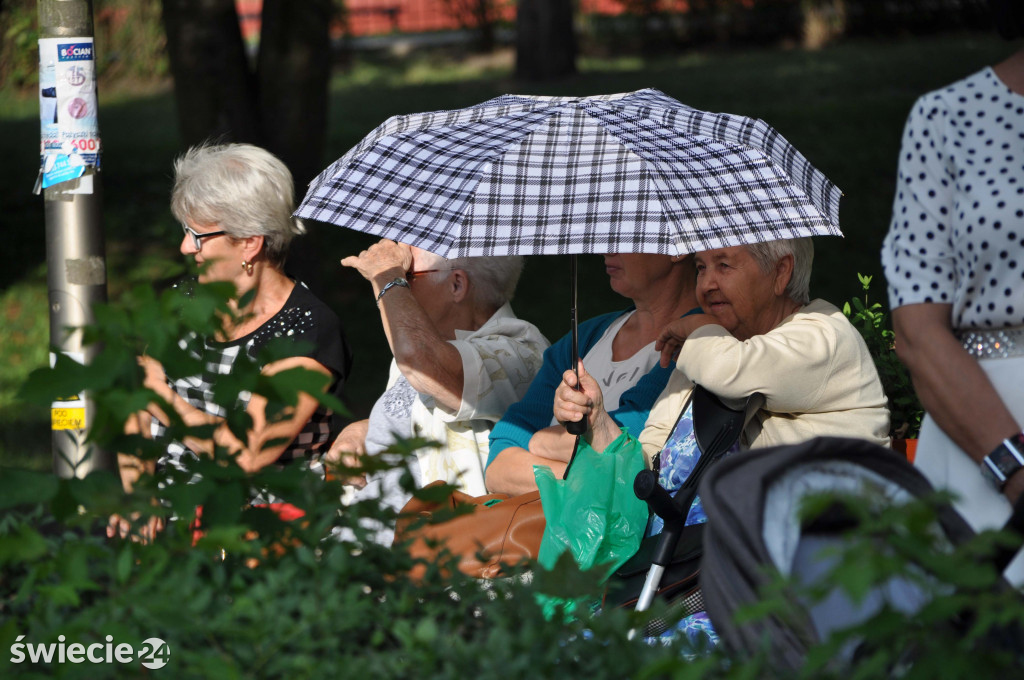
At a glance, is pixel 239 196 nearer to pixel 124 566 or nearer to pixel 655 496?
pixel 655 496

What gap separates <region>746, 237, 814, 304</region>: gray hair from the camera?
11.1ft

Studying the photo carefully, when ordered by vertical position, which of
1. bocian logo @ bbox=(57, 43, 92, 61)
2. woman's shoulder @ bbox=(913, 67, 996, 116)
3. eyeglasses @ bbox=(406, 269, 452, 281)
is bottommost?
eyeglasses @ bbox=(406, 269, 452, 281)

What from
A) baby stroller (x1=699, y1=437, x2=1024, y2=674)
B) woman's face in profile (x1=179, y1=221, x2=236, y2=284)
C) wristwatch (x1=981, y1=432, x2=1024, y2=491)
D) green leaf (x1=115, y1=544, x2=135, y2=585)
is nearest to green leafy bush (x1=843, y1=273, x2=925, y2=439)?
wristwatch (x1=981, y1=432, x2=1024, y2=491)

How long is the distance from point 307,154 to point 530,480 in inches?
192

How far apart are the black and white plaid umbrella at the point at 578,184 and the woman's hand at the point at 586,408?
0.40 meters

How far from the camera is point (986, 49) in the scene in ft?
59.7

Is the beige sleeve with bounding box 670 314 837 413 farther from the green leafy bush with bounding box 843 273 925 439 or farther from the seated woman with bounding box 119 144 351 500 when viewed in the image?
the seated woman with bounding box 119 144 351 500

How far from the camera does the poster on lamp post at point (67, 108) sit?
13.2 ft

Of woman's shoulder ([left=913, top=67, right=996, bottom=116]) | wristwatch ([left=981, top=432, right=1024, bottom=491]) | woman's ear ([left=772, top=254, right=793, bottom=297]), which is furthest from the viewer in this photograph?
woman's ear ([left=772, top=254, right=793, bottom=297])

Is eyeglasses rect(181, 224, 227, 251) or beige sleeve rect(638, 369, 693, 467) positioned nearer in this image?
beige sleeve rect(638, 369, 693, 467)

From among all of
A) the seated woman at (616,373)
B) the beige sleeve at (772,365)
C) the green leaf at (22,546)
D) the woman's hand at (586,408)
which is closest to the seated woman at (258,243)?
the seated woman at (616,373)

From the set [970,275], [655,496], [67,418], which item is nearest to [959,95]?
[970,275]

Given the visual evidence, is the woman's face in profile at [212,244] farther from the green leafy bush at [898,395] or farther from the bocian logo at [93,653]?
the bocian logo at [93,653]

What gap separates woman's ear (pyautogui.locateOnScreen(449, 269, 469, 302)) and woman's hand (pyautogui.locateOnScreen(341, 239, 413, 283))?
22cm
